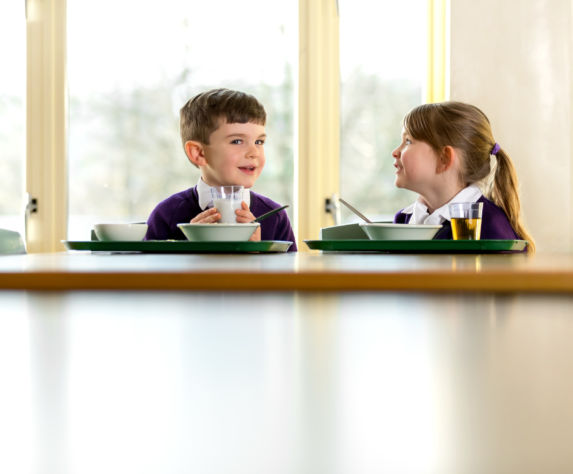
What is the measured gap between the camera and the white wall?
272 centimetres

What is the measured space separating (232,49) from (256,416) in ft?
8.58

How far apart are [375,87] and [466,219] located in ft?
6.13

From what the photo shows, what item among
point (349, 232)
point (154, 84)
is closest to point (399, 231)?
point (349, 232)

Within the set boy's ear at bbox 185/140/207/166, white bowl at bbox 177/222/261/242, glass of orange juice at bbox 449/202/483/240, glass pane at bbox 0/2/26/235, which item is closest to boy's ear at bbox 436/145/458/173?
boy's ear at bbox 185/140/207/166

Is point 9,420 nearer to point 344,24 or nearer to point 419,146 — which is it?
point 419,146

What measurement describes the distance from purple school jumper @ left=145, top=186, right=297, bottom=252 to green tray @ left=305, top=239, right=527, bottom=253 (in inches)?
43.3

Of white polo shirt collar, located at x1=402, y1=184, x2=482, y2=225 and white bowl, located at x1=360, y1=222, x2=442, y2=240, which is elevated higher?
white polo shirt collar, located at x1=402, y1=184, x2=482, y2=225

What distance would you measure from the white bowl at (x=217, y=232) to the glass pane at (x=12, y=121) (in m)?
2.24

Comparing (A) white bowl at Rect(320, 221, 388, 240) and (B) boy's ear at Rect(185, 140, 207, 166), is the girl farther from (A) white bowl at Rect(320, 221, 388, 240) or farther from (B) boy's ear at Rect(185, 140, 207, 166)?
(B) boy's ear at Rect(185, 140, 207, 166)

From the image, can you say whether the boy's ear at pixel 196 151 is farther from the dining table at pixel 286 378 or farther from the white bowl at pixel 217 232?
the dining table at pixel 286 378

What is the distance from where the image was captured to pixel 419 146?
2221 millimetres

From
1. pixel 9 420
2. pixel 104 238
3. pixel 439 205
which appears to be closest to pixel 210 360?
pixel 9 420

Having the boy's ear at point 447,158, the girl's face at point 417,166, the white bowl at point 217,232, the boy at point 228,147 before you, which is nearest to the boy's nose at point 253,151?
the boy at point 228,147

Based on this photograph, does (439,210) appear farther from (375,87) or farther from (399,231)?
(375,87)
